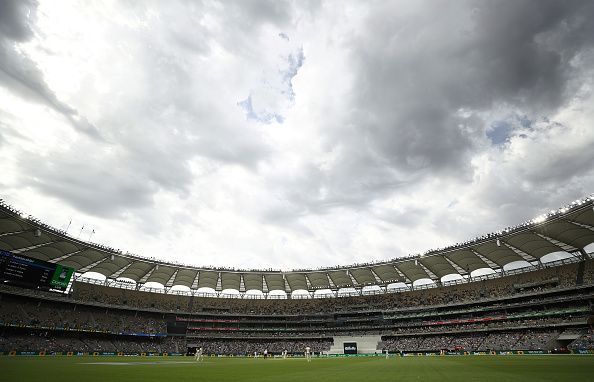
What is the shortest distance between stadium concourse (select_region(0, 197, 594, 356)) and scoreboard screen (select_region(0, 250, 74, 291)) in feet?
2.16

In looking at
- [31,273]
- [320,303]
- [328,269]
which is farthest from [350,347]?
[31,273]

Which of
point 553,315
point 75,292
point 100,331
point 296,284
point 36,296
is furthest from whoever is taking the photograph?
point 296,284

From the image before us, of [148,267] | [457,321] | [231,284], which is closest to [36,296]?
[148,267]

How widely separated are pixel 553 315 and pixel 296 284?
5122 centimetres

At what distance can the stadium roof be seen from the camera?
46.8 meters

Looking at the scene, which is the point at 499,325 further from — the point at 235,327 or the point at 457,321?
the point at 235,327

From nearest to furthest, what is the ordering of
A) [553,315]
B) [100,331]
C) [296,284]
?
[553,315], [100,331], [296,284]

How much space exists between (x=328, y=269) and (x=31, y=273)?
53865 millimetres

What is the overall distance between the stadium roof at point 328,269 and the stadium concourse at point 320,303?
0.25m

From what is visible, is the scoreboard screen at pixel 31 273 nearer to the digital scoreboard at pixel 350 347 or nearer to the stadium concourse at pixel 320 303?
the stadium concourse at pixel 320 303

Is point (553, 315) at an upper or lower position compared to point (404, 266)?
lower

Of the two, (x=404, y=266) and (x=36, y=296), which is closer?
(x=36, y=296)

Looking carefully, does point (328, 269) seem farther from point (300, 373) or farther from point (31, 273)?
point (300, 373)

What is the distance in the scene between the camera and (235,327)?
80688 mm
